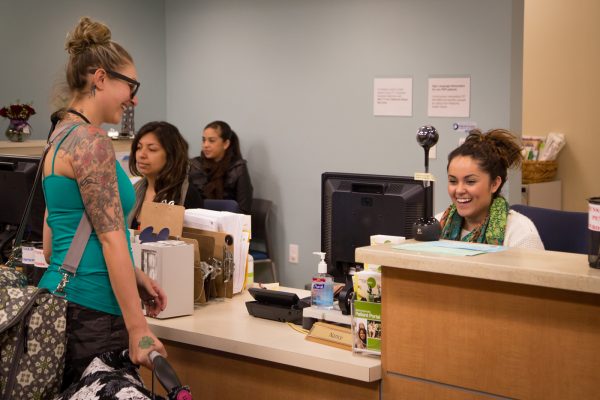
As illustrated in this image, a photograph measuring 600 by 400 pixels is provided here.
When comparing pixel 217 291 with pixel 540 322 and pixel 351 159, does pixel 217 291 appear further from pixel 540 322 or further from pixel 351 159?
pixel 351 159

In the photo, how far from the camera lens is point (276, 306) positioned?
2918 millimetres

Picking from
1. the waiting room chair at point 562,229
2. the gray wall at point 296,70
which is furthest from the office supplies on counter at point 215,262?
the gray wall at point 296,70

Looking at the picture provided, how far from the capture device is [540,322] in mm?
2096

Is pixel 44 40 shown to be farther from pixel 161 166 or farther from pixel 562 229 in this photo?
pixel 562 229

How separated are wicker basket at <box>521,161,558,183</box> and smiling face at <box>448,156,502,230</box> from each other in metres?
3.19

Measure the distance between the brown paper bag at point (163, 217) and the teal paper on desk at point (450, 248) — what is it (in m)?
1.05

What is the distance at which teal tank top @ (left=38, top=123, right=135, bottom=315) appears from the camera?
226 centimetres

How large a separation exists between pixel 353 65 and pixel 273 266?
1.58 metres

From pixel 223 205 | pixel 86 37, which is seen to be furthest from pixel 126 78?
pixel 223 205

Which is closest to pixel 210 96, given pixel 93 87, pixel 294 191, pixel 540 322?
pixel 294 191

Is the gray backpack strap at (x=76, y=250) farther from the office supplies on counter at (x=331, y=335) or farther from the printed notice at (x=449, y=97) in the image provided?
the printed notice at (x=449, y=97)

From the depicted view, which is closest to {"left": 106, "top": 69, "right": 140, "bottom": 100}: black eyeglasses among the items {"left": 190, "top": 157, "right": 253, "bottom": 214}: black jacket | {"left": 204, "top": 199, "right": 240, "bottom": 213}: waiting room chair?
{"left": 204, "top": 199, "right": 240, "bottom": 213}: waiting room chair

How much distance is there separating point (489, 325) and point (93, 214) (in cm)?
106

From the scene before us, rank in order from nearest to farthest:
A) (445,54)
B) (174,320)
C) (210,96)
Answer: (174,320)
(445,54)
(210,96)
